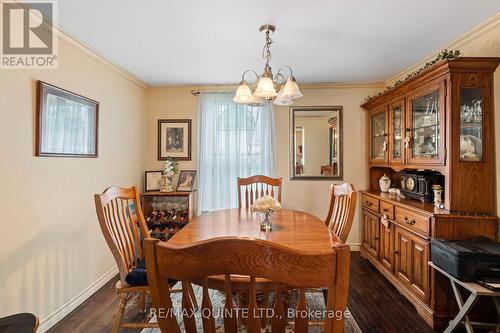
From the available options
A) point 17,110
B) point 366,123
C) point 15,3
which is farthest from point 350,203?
point 15,3

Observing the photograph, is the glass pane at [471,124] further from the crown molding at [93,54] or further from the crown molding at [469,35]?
the crown molding at [93,54]

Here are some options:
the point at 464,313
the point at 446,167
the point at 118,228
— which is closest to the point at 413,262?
the point at 464,313

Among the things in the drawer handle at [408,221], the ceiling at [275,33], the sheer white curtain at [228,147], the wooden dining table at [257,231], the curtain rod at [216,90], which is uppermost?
the ceiling at [275,33]

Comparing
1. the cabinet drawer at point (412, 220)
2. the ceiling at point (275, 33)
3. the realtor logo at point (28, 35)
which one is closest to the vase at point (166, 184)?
the ceiling at point (275, 33)

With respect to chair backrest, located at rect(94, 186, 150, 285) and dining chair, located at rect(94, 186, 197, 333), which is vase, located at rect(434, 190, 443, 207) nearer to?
dining chair, located at rect(94, 186, 197, 333)

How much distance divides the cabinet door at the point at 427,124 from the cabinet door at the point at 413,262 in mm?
711

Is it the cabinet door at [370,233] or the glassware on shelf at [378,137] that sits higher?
the glassware on shelf at [378,137]

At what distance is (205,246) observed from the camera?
0.73m

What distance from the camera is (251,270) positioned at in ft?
2.37

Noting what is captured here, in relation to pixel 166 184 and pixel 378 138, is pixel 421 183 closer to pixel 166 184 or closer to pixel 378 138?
pixel 378 138

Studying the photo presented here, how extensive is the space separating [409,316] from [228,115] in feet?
9.95

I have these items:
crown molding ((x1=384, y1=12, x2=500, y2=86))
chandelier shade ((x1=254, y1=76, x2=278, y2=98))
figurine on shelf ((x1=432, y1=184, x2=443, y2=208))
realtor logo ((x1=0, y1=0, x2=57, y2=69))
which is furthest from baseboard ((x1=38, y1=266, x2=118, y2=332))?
crown molding ((x1=384, y1=12, x2=500, y2=86))

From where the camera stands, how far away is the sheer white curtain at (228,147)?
3.72 metres

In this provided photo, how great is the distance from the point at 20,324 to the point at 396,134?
3.47m
